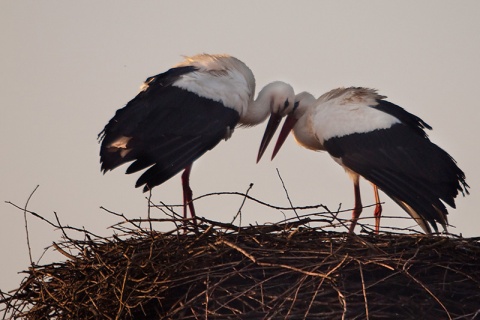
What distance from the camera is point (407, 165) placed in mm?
8195

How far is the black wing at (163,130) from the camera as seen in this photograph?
25.7ft

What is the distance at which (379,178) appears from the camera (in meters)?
8.23

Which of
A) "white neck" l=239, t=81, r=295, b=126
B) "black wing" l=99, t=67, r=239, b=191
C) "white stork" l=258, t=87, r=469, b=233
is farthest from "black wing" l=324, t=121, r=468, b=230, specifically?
"black wing" l=99, t=67, r=239, b=191

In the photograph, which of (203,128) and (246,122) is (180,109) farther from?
(246,122)

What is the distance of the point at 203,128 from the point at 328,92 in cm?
125

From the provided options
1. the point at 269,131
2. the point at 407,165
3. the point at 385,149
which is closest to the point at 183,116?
the point at 269,131

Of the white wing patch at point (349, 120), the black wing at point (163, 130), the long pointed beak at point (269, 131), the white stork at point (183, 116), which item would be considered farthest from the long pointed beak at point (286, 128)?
the black wing at point (163, 130)

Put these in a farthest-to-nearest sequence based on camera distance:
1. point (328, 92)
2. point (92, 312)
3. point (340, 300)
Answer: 1. point (328, 92)
2. point (92, 312)
3. point (340, 300)

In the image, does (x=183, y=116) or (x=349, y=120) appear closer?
(x=183, y=116)

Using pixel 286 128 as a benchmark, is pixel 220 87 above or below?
above

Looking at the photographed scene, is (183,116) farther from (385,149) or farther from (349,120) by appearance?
(385,149)

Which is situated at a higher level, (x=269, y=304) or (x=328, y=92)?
(x=328, y=92)

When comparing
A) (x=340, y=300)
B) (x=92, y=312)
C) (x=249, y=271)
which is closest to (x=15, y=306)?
(x=92, y=312)

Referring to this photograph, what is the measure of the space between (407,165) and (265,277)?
2252mm
